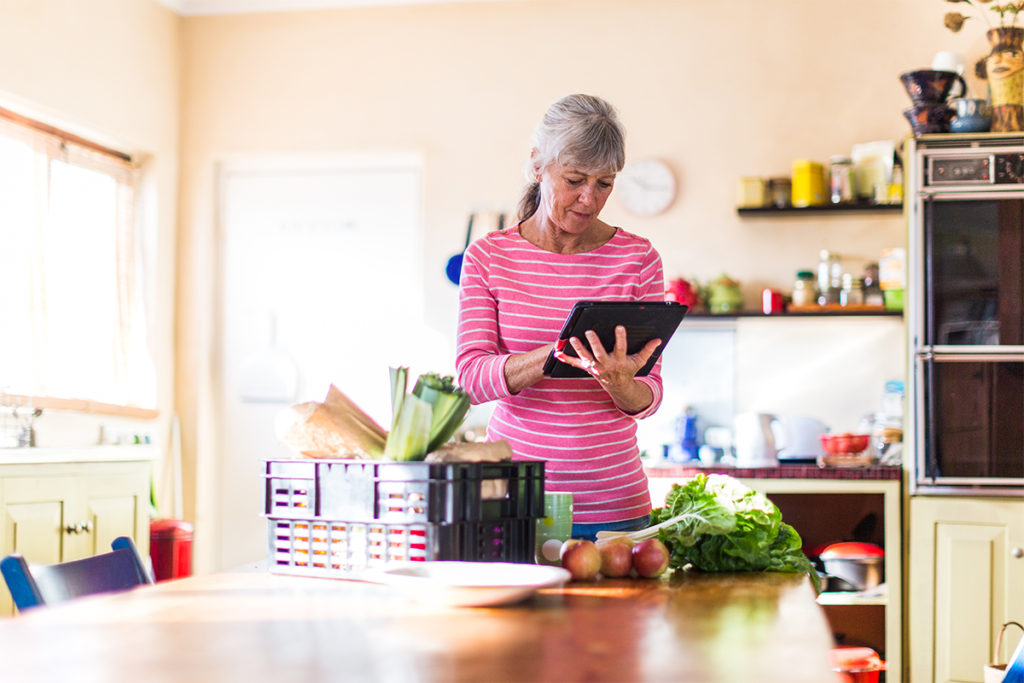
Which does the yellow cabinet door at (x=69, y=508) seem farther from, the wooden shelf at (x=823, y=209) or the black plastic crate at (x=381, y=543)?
the wooden shelf at (x=823, y=209)

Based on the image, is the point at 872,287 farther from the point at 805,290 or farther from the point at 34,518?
the point at 34,518

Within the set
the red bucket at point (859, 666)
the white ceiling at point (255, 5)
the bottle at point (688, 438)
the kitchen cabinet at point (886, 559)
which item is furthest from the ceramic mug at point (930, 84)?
the red bucket at point (859, 666)

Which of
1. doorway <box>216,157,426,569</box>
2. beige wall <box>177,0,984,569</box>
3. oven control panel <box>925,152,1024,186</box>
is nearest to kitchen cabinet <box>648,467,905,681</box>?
beige wall <box>177,0,984,569</box>

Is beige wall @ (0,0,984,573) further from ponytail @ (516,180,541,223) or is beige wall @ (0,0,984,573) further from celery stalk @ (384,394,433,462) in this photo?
celery stalk @ (384,394,433,462)

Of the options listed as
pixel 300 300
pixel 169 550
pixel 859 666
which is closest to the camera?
pixel 859 666

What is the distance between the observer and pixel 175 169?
5246mm

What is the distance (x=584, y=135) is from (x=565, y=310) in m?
0.29

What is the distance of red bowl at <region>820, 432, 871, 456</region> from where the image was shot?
13.9ft

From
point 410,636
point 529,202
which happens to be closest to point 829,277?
point 529,202

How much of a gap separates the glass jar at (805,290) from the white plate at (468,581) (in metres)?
3.44

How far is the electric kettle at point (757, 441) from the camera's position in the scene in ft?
13.9

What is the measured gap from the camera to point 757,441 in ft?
14.0

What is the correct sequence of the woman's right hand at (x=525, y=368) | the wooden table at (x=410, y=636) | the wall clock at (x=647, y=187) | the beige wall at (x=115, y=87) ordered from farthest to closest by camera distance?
the wall clock at (x=647, y=187)
the beige wall at (x=115, y=87)
the woman's right hand at (x=525, y=368)
the wooden table at (x=410, y=636)

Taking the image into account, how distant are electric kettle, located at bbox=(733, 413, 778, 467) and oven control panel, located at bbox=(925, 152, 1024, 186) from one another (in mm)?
1084
